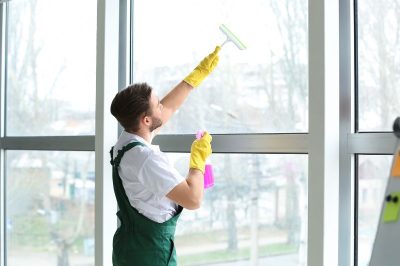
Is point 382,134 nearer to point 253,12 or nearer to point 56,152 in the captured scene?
point 253,12

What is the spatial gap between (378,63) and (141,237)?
105cm

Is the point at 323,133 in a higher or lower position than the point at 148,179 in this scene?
higher

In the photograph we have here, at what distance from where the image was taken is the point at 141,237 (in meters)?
2.07

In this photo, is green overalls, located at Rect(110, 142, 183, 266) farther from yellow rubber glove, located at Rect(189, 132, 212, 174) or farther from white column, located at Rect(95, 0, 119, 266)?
white column, located at Rect(95, 0, 119, 266)

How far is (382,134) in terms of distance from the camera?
1.84 meters


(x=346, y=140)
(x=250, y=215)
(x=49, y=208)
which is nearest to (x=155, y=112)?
(x=250, y=215)

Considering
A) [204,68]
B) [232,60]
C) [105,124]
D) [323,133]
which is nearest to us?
[323,133]

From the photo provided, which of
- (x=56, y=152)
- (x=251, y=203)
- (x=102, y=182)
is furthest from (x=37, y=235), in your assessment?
(x=251, y=203)

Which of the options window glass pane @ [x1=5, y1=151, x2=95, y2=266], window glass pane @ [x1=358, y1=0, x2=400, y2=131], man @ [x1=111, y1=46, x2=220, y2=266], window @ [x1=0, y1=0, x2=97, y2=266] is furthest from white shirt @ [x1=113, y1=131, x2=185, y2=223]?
window glass pane @ [x1=5, y1=151, x2=95, y2=266]

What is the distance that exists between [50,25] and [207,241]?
5.79ft

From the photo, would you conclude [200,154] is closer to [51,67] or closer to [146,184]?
[146,184]

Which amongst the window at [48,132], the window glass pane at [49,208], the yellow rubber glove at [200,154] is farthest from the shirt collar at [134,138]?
the window glass pane at [49,208]

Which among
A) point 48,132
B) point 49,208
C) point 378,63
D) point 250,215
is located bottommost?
point 49,208

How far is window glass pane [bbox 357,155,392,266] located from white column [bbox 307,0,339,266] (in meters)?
0.11
